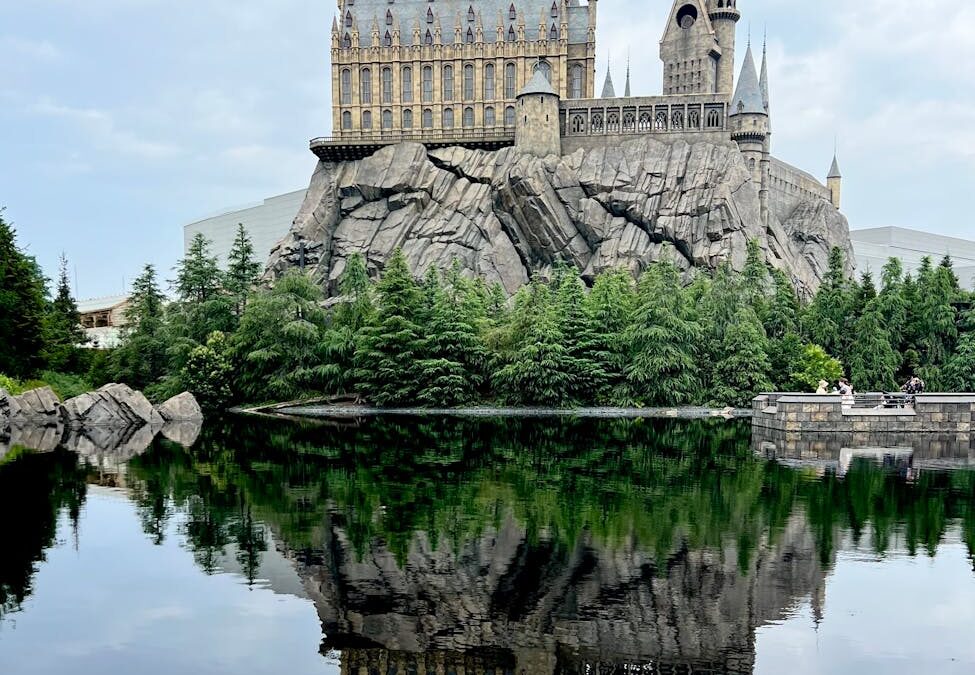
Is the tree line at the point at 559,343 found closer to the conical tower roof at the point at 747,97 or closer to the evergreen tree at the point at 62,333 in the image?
the evergreen tree at the point at 62,333

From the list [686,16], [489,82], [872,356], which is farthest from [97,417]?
[686,16]

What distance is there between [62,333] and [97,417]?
23.4 m

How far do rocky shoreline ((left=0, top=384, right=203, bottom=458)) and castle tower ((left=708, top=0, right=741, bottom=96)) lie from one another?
58605mm

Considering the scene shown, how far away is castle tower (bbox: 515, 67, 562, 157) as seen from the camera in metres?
80.8

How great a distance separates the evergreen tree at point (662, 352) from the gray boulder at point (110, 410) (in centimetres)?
2623

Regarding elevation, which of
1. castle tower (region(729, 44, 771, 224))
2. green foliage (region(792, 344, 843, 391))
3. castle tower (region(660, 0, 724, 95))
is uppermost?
castle tower (region(660, 0, 724, 95))

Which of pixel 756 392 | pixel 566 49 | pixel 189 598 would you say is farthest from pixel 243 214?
pixel 189 598

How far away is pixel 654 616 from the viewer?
13.8 m

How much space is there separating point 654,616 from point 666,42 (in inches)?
3262

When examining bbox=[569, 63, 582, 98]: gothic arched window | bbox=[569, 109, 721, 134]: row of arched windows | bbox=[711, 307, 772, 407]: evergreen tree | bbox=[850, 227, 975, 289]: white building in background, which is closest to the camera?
bbox=[711, 307, 772, 407]: evergreen tree

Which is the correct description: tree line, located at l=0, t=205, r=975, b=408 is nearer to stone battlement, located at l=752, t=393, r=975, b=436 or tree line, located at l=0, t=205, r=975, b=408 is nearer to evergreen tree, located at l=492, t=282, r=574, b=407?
evergreen tree, located at l=492, t=282, r=574, b=407

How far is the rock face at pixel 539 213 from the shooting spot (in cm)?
7688

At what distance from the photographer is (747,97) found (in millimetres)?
83750

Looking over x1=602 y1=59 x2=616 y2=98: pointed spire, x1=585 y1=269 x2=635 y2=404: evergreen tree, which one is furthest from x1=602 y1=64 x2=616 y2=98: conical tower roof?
x1=585 y1=269 x2=635 y2=404: evergreen tree
